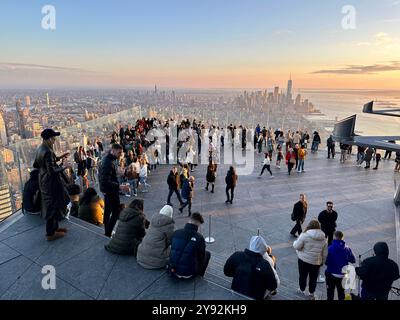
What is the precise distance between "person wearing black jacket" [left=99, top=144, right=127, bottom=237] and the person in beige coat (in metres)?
1.25

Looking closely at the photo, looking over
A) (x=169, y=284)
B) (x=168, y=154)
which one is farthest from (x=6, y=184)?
(x=168, y=154)

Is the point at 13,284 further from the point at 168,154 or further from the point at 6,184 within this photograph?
the point at 168,154

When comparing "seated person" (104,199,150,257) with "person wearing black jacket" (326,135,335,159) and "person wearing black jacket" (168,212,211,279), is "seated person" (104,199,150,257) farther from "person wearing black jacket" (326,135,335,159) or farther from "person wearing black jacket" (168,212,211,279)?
"person wearing black jacket" (326,135,335,159)

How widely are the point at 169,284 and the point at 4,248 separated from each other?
345 cm

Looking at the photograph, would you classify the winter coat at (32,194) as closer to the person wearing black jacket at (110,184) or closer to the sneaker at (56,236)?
the sneaker at (56,236)

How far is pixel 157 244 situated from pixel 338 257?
311 centimetres

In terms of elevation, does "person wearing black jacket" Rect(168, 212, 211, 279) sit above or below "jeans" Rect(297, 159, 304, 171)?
above

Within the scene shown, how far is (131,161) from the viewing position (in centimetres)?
1120

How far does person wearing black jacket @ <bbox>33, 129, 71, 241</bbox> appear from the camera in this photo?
4.72 metres

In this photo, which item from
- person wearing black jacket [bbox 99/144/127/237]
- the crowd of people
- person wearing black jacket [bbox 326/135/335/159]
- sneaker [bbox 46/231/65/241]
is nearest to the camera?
the crowd of people

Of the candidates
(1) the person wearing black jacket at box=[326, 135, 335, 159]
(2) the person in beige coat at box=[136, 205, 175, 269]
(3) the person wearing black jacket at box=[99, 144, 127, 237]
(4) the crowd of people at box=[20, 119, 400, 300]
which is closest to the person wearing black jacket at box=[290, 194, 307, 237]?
(4) the crowd of people at box=[20, 119, 400, 300]

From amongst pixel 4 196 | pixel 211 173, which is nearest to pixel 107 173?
pixel 4 196

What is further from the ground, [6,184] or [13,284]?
[6,184]

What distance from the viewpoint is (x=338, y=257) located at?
4.56 meters
